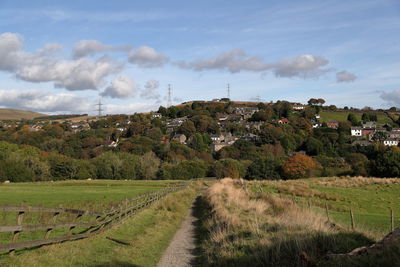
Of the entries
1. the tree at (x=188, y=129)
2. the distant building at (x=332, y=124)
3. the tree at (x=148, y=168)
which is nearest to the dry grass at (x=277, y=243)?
the tree at (x=148, y=168)

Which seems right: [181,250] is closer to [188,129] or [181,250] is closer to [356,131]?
[188,129]

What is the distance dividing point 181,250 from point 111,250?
8.97ft

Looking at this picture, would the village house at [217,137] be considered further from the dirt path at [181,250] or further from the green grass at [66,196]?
the dirt path at [181,250]

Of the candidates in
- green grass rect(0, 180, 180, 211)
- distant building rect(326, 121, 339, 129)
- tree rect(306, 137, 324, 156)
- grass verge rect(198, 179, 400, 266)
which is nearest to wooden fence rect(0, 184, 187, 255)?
green grass rect(0, 180, 180, 211)

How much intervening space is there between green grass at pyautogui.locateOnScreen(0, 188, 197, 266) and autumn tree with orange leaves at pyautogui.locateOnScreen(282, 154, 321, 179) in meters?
83.6

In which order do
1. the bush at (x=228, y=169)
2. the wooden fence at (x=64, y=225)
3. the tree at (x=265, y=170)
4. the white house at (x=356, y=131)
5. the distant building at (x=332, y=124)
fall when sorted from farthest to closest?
the distant building at (x=332, y=124) < the white house at (x=356, y=131) < the bush at (x=228, y=169) < the tree at (x=265, y=170) < the wooden fence at (x=64, y=225)

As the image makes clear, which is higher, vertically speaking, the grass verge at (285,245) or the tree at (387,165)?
the grass verge at (285,245)

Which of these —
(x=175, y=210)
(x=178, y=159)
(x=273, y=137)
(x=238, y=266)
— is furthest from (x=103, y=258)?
(x=273, y=137)

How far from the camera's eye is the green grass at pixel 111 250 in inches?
433

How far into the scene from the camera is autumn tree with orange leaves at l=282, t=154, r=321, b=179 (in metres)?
100

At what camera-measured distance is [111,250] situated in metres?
13.8

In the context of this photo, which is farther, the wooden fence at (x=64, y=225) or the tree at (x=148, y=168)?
the tree at (x=148, y=168)

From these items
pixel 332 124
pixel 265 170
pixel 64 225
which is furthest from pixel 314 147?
pixel 64 225

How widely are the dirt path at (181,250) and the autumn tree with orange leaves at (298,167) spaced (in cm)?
8329
